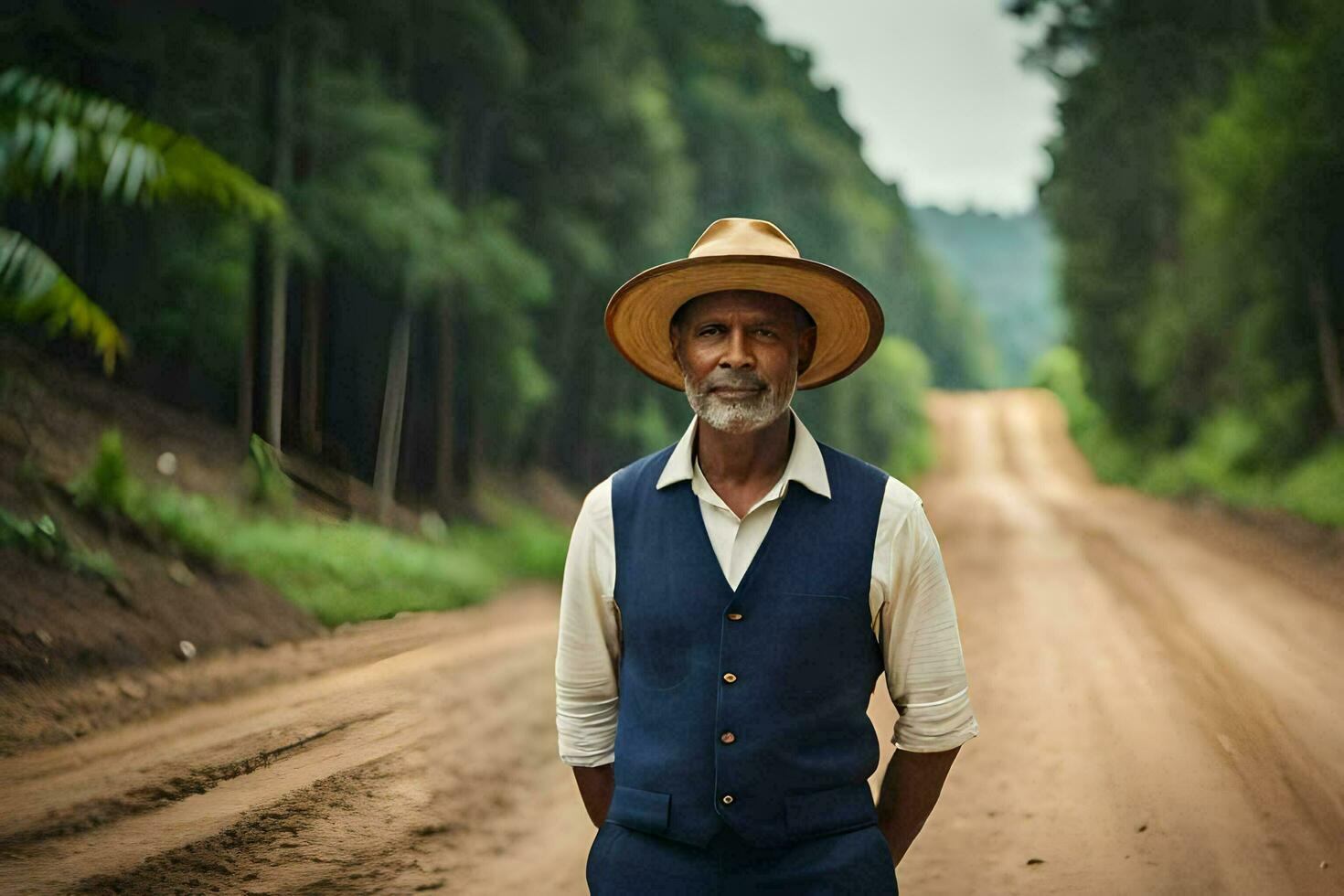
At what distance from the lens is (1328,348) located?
6.04m

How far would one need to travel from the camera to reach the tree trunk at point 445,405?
4.20 metres

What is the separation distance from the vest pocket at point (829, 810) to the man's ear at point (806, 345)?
0.82 m

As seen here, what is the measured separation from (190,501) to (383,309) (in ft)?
4.11

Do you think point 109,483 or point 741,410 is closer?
point 741,410

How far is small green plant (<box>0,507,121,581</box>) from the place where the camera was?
96.9 inches

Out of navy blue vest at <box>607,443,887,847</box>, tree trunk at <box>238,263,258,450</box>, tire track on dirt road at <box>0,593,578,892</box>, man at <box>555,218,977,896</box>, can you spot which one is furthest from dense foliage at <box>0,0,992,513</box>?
navy blue vest at <box>607,443,887,847</box>

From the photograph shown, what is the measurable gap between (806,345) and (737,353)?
29cm

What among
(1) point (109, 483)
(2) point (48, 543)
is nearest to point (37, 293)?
(1) point (109, 483)

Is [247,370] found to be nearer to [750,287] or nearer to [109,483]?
[109,483]

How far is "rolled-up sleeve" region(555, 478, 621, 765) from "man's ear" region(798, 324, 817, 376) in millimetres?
487

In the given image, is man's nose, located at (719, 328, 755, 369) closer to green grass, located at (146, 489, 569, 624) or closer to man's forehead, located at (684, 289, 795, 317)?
man's forehead, located at (684, 289, 795, 317)

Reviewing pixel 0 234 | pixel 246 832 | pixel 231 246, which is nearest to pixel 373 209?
pixel 231 246

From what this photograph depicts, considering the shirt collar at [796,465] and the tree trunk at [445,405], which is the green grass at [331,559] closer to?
the tree trunk at [445,405]

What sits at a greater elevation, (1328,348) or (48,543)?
(1328,348)
